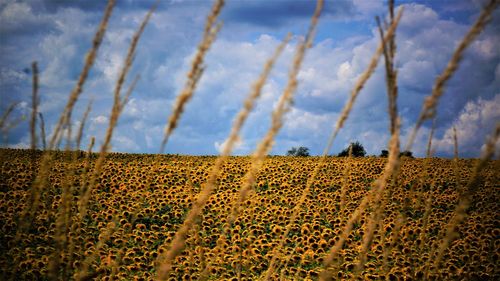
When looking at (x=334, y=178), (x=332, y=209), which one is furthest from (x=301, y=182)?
(x=332, y=209)

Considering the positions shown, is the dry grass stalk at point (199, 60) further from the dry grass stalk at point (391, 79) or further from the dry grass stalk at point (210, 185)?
the dry grass stalk at point (391, 79)

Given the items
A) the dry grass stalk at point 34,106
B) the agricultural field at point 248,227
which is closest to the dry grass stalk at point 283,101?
the dry grass stalk at point 34,106

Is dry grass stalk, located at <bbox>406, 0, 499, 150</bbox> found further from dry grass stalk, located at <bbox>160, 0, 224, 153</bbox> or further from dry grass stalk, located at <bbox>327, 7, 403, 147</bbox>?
dry grass stalk, located at <bbox>160, 0, 224, 153</bbox>

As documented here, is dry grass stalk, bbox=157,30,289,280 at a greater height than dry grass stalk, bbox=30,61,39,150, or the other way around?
dry grass stalk, bbox=30,61,39,150

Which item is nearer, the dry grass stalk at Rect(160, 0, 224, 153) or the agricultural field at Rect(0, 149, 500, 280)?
the dry grass stalk at Rect(160, 0, 224, 153)

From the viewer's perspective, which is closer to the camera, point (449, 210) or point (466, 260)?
point (466, 260)

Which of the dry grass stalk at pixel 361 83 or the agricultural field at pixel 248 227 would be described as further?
the agricultural field at pixel 248 227

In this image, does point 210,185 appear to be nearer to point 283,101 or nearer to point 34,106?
point 283,101

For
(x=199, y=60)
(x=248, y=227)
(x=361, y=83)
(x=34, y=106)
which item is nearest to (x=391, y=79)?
(x=361, y=83)

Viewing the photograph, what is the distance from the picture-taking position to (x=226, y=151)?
2.93 ft

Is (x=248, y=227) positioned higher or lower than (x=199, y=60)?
higher

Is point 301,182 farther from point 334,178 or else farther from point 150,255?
point 150,255

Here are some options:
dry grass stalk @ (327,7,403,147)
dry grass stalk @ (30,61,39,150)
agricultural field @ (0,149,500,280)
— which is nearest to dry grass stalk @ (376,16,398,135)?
dry grass stalk @ (327,7,403,147)

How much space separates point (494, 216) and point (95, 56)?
34.3ft
